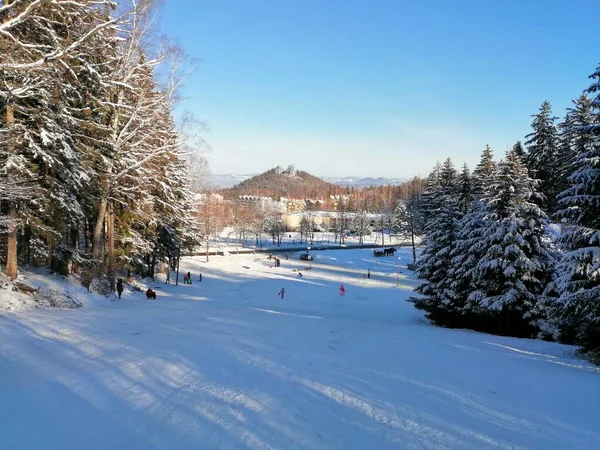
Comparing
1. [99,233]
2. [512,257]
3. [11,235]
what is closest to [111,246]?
[99,233]

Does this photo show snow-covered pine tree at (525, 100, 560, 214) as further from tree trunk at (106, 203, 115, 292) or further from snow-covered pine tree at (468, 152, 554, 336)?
tree trunk at (106, 203, 115, 292)

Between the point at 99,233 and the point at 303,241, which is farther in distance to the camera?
the point at 303,241

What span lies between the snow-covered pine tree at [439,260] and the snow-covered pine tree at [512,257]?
2771 millimetres

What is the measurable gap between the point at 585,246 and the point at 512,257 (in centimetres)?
525

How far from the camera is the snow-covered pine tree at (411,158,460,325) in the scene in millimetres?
21656

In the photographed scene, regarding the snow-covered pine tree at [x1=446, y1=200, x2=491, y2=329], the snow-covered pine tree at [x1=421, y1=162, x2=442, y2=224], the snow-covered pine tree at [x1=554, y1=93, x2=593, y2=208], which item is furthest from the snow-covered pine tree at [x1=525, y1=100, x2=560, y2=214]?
the snow-covered pine tree at [x1=446, y1=200, x2=491, y2=329]

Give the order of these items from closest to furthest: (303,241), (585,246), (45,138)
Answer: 1. (585,246)
2. (45,138)
3. (303,241)

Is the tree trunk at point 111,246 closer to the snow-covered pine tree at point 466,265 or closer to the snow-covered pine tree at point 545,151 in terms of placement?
the snow-covered pine tree at point 466,265

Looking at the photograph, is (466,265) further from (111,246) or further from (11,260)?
(11,260)

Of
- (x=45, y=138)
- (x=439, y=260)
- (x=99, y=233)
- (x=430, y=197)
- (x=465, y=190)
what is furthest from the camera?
(x=430, y=197)

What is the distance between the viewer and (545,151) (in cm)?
3575

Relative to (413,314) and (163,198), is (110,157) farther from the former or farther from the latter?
(413,314)

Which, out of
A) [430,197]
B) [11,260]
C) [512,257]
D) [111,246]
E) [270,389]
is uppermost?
[430,197]

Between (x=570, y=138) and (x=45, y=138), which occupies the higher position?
(x=570, y=138)
